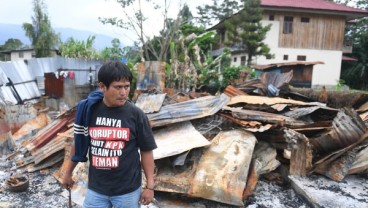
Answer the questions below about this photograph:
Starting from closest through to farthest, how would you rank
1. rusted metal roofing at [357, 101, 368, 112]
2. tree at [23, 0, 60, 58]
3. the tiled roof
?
1. rusted metal roofing at [357, 101, 368, 112]
2. the tiled roof
3. tree at [23, 0, 60, 58]

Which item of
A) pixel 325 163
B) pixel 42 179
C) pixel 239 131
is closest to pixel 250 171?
pixel 239 131

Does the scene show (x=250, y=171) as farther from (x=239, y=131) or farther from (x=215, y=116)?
(x=215, y=116)

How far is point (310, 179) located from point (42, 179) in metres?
3.57

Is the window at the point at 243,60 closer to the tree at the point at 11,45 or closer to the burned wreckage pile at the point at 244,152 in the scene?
the burned wreckage pile at the point at 244,152

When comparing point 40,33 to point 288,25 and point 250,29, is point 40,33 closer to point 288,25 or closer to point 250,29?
point 250,29

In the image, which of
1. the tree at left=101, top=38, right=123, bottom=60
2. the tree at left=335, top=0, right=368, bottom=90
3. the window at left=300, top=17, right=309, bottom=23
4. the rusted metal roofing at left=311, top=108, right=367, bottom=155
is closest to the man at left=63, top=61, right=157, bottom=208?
the rusted metal roofing at left=311, top=108, right=367, bottom=155

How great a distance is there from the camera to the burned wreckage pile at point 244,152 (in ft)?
10.8

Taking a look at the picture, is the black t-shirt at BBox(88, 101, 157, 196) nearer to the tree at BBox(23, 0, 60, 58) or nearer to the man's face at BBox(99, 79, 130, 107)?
the man's face at BBox(99, 79, 130, 107)

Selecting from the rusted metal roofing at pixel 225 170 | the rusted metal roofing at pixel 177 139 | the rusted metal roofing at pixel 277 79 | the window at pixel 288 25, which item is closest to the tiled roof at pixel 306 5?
the window at pixel 288 25

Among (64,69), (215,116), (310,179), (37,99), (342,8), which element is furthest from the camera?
(342,8)

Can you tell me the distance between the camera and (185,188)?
3.23 meters

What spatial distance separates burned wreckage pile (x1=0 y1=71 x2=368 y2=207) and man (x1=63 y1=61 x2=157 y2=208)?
142 centimetres

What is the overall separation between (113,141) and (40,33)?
91.6 feet

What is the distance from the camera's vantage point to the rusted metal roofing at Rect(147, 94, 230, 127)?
161 inches
